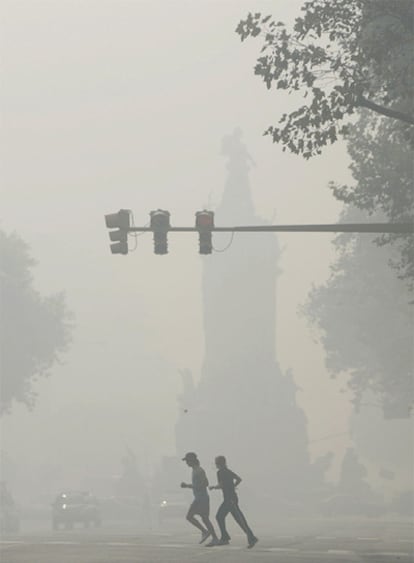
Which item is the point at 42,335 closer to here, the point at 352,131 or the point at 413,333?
the point at 413,333

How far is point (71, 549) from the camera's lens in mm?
29297

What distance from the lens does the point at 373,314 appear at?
58.8m

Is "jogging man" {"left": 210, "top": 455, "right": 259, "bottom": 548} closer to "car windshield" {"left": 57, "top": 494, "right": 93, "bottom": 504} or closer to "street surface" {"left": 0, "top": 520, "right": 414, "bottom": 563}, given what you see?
"street surface" {"left": 0, "top": 520, "right": 414, "bottom": 563}

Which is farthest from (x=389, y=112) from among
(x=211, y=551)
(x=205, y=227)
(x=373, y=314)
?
(x=373, y=314)

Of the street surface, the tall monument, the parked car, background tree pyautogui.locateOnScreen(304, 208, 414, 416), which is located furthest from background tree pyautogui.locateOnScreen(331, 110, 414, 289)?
the tall monument

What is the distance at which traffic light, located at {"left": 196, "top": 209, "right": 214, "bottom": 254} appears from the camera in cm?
2430

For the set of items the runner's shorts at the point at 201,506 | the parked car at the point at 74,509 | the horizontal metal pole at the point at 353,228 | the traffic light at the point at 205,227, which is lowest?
the runner's shorts at the point at 201,506

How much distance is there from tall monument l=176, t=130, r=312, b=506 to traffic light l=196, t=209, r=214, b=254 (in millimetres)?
73929

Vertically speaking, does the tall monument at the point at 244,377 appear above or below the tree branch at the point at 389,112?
above

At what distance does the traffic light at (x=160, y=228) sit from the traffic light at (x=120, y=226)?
17.7 inches

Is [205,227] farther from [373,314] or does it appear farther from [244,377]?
[244,377]

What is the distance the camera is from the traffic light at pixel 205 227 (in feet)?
79.7

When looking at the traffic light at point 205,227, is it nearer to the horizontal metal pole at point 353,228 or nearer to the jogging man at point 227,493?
the horizontal metal pole at point 353,228

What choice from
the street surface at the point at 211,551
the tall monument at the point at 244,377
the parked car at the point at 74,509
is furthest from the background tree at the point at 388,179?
the tall monument at the point at 244,377
